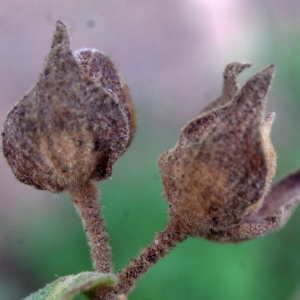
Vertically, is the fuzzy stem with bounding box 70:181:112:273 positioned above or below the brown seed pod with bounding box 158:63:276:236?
below

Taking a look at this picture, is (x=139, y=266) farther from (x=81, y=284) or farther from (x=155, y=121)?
(x=155, y=121)

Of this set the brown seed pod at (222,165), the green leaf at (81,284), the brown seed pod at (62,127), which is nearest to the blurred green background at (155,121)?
the brown seed pod at (62,127)

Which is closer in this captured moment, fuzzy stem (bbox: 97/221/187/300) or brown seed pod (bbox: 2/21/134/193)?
brown seed pod (bbox: 2/21/134/193)

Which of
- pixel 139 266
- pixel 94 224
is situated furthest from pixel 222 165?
pixel 94 224

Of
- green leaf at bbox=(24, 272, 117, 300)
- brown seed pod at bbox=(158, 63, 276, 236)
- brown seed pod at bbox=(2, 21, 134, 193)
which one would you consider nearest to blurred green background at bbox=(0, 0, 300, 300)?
brown seed pod at bbox=(2, 21, 134, 193)

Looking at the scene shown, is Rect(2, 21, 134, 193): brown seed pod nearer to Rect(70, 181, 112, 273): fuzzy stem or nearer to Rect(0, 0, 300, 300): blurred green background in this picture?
Rect(70, 181, 112, 273): fuzzy stem

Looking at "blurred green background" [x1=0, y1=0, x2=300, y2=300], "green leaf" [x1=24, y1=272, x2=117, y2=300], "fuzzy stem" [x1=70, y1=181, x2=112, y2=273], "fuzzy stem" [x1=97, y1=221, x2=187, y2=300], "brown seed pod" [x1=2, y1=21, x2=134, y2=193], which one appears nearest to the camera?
"green leaf" [x1=24, y1=272, x2=117, y2=300]

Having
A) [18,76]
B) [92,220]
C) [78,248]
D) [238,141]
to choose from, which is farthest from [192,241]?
[18,76]
